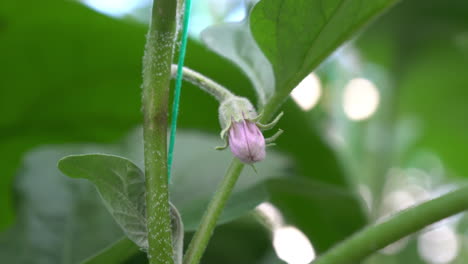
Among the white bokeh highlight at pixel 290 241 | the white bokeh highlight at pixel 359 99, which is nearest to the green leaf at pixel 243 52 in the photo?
the white bokeh highlight at pixel 290 241

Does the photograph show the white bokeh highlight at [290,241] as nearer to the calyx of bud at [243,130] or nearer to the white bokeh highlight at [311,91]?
the calyx of bud at [243,130]

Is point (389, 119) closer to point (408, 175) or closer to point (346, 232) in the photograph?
point (346, 232)

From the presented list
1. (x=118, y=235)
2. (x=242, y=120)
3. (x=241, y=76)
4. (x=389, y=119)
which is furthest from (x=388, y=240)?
(x=389, y=119)

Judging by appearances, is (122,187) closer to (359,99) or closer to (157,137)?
(157,137)

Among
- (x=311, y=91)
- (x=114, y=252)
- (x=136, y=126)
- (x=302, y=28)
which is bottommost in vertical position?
(x=114, y=252)

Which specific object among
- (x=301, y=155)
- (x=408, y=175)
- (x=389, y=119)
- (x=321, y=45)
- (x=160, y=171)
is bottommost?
(x=160, y=171)

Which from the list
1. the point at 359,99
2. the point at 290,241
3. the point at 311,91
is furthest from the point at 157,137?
the point at 359,99

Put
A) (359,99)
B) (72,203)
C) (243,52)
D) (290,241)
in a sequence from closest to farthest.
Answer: (243,52) < (72,203) < (290,241) < (359,99)
